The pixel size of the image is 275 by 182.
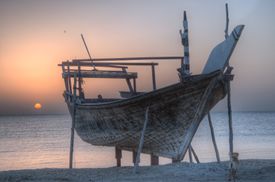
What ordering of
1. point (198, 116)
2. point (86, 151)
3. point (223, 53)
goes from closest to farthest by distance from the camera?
point (223, 53), point (198, 116), point (86, 151)

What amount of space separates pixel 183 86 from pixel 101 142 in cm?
542

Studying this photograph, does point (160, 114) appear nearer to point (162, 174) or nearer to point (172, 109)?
point (172, 109)

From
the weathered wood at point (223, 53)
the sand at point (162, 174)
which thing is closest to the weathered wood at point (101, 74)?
the sand at point (162, 174)

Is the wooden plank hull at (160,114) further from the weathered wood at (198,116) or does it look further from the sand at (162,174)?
the sand at (162,174)

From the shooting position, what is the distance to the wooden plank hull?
12297 millimetres

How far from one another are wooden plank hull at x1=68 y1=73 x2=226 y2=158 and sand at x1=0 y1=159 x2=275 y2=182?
1025 millimetres

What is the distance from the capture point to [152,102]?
42.0 ft

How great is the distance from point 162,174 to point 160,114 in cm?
214

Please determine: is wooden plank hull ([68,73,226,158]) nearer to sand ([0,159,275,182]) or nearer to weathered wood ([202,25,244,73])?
weathered wood ([202,25,244,73])

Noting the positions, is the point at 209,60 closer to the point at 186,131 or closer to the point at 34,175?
the point at 186,131

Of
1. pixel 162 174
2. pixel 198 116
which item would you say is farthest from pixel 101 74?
pixel 162 174

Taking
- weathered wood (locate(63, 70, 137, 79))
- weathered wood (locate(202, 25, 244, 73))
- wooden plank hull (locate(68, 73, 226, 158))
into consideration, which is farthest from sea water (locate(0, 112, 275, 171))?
weathered wood (locate(202, 25, 244, 73))

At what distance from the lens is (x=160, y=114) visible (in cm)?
1299

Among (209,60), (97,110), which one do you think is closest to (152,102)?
(209,60)
